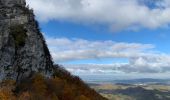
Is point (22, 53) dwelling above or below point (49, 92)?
above

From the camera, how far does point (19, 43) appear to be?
107500mm

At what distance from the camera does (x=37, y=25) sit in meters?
122

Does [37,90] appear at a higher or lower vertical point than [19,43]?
lower

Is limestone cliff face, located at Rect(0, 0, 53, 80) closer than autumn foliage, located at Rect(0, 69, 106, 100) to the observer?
No

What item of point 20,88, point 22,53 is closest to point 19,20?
point 22,53

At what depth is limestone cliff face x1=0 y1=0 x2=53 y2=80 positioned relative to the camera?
99.7 meters

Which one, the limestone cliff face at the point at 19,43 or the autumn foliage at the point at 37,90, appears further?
the limestone cliff face at the point at 19,43

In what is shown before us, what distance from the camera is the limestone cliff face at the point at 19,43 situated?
327 feet

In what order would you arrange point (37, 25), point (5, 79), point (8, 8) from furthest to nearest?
point (37, 25) < point (8, 8) < point (5, 79)

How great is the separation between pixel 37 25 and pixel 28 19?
25.4ft

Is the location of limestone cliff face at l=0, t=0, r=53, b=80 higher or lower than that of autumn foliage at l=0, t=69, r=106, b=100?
higher

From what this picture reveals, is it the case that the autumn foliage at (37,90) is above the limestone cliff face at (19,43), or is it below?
below

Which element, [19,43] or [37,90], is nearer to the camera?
[19,43]

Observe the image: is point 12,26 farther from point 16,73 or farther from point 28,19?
point 16,73
